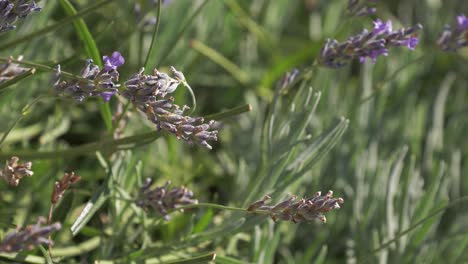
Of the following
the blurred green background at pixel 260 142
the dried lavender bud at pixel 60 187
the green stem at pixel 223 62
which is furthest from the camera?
the green stem at pixel 223 62

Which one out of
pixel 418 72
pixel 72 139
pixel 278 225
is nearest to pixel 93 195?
pixel 278 225

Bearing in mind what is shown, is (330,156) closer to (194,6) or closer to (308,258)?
(308,258)

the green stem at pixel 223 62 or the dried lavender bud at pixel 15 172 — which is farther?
the green stem at pixel 223 62

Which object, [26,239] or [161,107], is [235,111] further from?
[26,239]

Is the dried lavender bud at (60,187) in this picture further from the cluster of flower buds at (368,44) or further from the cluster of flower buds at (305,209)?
the cluster of flower buds at (368,44)

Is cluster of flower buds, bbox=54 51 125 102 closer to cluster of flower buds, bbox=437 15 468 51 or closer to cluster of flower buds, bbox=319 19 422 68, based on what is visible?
cluster of flower buds, bbox=319 19 422 68

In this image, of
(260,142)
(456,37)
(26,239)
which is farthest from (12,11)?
(456,37)

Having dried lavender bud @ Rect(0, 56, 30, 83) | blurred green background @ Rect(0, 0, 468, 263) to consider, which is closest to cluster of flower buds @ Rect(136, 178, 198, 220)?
blurred green background @ Rect(0, 0, 468, 263)

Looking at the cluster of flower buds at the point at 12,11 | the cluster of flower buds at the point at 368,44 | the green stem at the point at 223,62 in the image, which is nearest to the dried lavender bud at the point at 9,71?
the cluster of flower buds at the point at 12,11
